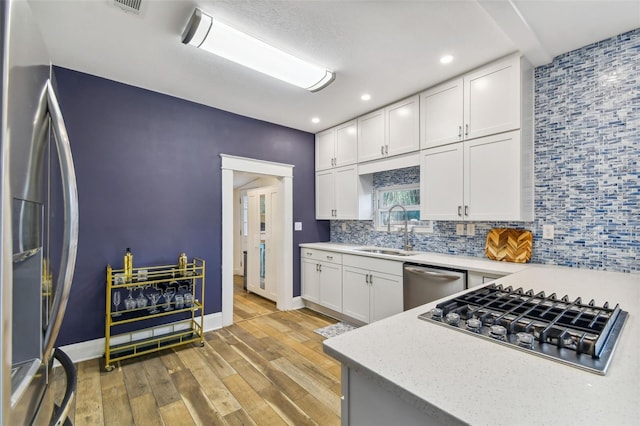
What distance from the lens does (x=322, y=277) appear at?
383cm

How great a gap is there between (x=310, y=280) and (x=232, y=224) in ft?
4.50

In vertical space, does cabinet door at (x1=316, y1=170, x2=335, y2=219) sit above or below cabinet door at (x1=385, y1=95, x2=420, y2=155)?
below

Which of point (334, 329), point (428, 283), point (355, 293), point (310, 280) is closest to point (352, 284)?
point (355, 293)

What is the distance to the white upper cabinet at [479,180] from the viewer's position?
2.31 metres

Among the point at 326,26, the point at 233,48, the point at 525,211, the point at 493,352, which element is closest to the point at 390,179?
the point at 525,211

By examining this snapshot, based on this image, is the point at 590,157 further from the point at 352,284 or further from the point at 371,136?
the point at 352,284

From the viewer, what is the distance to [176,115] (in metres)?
3.16

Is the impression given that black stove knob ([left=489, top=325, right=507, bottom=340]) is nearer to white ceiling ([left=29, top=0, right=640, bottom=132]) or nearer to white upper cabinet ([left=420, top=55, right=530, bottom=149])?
white ceiling ([left=29, top=0, right=640, bottom=132])

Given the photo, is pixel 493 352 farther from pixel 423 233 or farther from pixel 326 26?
pixel 423 233

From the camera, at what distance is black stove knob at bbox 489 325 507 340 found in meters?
0.91

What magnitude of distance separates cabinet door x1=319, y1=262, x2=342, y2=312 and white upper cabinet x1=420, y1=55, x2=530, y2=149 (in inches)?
72.5

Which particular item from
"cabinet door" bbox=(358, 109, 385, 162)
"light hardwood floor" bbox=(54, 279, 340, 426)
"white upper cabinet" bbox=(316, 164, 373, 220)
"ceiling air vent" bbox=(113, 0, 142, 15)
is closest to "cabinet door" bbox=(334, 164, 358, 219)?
"white upper cabinet" bbox=(316, 164, 373, 220)

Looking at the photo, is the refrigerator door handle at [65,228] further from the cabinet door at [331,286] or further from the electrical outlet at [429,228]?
the electrical outlet at [429,228]

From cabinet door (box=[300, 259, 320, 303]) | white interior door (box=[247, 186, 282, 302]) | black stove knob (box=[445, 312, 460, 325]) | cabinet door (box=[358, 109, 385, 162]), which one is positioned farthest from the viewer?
white interior door (box=[247, 186, 282, 302])
